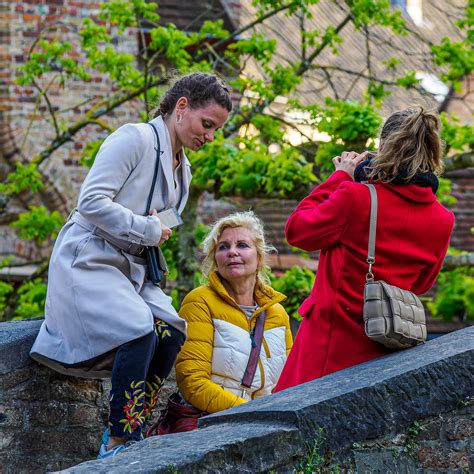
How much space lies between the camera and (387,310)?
494cm

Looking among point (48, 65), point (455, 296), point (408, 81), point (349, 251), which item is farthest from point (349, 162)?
point (455, 296)

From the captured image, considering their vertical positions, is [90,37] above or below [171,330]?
below

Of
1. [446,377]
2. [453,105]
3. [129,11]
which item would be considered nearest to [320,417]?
[446,377]

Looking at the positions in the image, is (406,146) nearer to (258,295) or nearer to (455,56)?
(258,295)

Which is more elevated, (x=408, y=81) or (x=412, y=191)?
(x=412, y=191)

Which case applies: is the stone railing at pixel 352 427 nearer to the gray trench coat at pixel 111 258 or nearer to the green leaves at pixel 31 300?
the gray trench coat at pixel 111 258

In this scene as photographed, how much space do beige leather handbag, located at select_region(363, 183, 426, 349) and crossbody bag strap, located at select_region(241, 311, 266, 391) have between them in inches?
39.7

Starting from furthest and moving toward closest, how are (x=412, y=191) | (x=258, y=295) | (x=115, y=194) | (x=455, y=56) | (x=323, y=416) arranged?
(x=455, y=56) → (x=258, y=295) → (x=115, y=194) → (x=412, y=191) → (x=323, y=416)

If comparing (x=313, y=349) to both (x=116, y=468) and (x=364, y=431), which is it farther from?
(x=116, y=468)

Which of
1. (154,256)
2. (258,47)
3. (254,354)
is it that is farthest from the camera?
(258,47)

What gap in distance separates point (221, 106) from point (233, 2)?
35.5 ft

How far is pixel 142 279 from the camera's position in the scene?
543cm

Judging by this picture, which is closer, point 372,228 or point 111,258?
point 372,228

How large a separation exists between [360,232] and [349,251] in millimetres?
90
